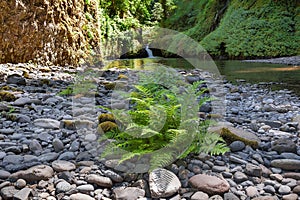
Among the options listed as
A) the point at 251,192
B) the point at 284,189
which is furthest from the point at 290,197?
the point at 251,192

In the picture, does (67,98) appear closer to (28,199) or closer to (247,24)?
(28,199)

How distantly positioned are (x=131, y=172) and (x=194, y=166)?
453 mm

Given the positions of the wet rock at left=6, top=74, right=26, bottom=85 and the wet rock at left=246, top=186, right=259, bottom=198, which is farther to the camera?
the wet rock at left=6, top=74, right=26, bottom=85

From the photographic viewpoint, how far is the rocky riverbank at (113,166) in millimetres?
1878

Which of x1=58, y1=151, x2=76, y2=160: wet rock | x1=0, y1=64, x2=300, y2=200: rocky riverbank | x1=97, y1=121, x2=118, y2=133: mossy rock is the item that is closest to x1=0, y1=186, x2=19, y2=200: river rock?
x1=0, y1=64, x2=300, y2=200: rocky riverbank

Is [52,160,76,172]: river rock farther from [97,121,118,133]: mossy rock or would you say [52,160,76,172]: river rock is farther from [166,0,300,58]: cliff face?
[166,0,300,58]: cliff face

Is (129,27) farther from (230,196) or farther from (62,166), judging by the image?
(230,196)

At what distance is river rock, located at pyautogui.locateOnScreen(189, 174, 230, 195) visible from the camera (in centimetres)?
187

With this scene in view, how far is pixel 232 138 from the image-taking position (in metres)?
2.57

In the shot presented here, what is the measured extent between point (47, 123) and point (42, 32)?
5.95 metres

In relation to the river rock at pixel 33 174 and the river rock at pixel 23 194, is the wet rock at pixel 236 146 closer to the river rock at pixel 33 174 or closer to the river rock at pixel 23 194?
the river rock at pixel 33 174

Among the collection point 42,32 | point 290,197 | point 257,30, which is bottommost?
point 290,197

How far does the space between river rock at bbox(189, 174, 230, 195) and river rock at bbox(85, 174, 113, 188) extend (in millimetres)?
531

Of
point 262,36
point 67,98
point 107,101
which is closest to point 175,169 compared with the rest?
point 107,101
